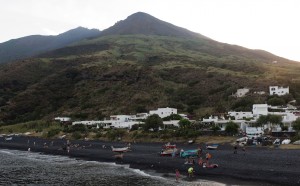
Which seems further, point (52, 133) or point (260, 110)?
point (52, 133)

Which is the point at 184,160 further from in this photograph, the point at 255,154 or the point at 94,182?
the point at 94,182

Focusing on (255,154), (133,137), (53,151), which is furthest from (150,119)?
(255,154)

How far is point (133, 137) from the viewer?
105m

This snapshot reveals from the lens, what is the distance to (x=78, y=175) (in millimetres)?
56938

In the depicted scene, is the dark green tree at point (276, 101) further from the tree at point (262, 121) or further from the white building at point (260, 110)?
the tree at point (262, 121)

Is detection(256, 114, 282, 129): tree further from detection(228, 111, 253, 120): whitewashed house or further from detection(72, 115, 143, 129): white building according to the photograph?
detection(72, 115, 143, 129): white building

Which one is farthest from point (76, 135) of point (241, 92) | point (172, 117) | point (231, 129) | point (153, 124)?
point (241, 92)

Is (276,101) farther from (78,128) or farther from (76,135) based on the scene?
(76,135)

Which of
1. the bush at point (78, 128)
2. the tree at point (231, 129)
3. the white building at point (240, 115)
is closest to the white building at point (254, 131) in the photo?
the tree at point (231, 129)

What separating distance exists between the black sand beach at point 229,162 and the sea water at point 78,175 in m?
3.13

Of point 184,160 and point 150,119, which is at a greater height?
point 150,119

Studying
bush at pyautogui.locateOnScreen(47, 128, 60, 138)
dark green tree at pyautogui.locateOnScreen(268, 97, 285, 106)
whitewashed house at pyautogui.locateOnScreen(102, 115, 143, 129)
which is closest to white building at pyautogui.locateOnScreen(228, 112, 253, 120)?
dark green tree at pyautogui.locateOnScreen(268, 97, 285, 106)

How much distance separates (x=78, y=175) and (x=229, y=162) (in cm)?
2250

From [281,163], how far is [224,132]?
40406 mm
